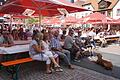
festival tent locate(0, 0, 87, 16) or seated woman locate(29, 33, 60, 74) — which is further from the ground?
festival tent locate(0, 0, 87, 16)

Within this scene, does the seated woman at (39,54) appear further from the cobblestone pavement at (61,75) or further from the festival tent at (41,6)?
the festival tent at (41,6)

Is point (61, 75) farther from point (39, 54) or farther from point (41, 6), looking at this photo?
point (41, 6)

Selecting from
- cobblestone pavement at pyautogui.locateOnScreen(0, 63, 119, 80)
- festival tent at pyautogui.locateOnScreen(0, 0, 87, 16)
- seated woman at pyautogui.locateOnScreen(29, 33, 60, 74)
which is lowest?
cobblestone pavement at pyautogui.locateOnScreen(0, 63, 119, 80)

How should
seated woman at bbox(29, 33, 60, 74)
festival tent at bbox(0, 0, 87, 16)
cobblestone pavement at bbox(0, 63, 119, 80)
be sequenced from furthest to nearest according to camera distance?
festival tent at bbox(0, 0, 87, 16)
seated woman at bbox(29, 33, 60, 74)
cobblestone pavement at bbox(0, 63, 119, 80)

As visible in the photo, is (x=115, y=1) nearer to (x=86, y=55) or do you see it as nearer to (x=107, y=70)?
(x=86, y=55)

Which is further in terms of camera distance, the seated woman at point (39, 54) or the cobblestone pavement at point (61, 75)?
the seated woman at point (39, 54)

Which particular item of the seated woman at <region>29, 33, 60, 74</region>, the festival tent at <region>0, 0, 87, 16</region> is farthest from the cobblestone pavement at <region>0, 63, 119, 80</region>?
the festival tent at <region>0, 0, 87, 16</region>

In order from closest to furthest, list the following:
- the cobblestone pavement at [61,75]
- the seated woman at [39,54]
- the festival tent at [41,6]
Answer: the cobblestone pavement at [61,75] → the seated woman at [39,54] → the festival tent at [41,6]

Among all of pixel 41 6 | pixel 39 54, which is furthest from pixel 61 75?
pixel 41 6

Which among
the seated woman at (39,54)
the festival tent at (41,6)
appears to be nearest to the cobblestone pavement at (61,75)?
the seated woman at (39,54)

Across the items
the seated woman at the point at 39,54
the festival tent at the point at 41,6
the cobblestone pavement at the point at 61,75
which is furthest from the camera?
the festival tent at the point at 41,6

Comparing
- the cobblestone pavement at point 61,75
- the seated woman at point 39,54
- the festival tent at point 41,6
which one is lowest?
the cobblestone pavement at point 61,75

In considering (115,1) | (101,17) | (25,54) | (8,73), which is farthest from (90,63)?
Answer: (115,1)

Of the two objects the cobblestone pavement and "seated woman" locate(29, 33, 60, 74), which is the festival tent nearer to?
"seated woman" locate(29, 33, 60, 74)
